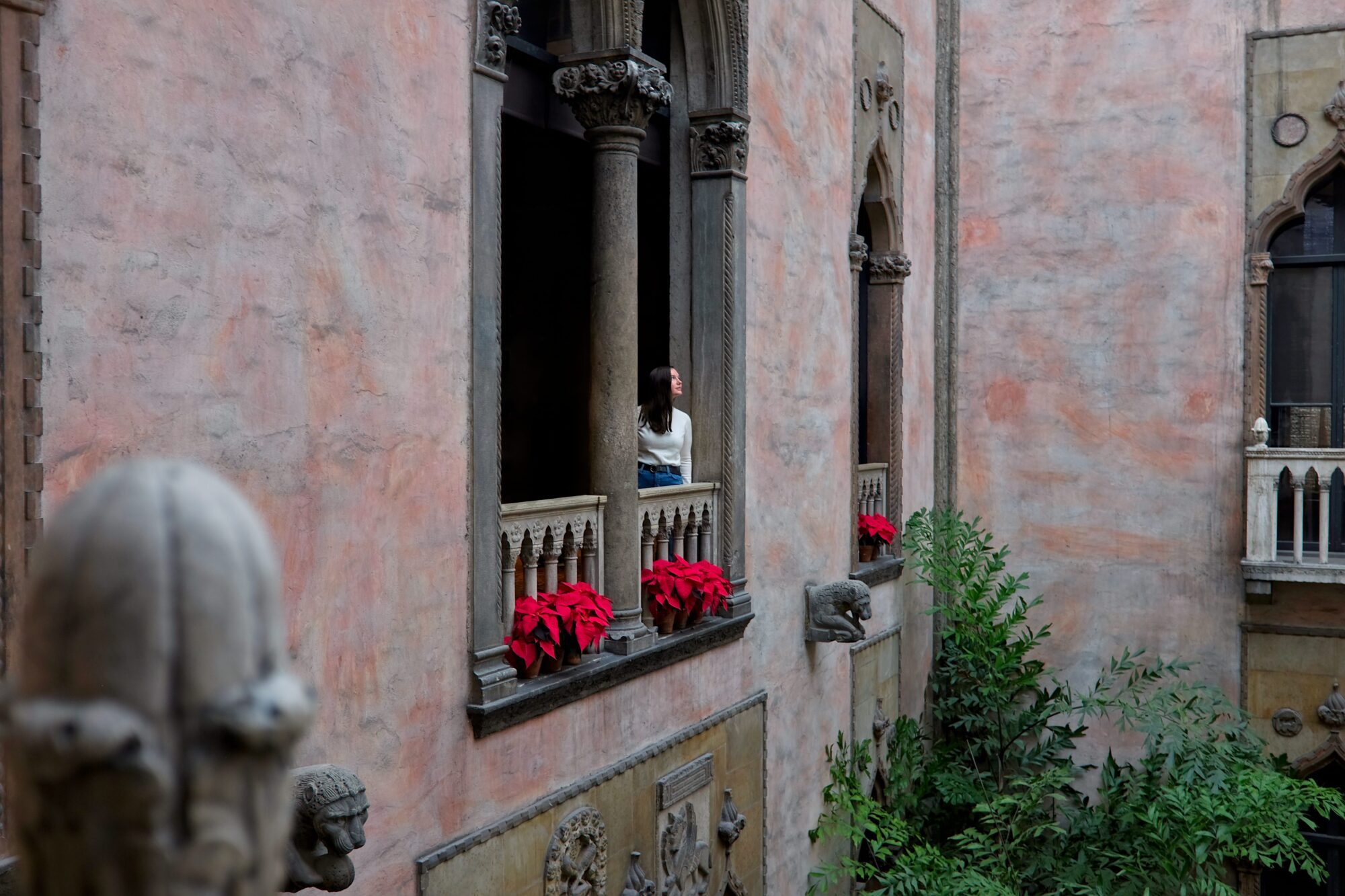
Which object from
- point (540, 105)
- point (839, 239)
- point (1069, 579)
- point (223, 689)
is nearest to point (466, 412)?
point (540, 105)

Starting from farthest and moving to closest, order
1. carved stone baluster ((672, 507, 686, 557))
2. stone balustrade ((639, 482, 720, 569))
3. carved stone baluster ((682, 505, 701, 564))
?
1. carved stone baluster ((682, 505, 701, 564))
2. carved stone baluster ((672, 507, 686, 557))
3. stone balustrade ((639, 482, 720, 569))

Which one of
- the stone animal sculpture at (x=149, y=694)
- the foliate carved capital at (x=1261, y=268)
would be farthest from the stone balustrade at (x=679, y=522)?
the foliate carved capital at (x=1261, y=268)

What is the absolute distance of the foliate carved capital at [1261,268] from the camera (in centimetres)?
927

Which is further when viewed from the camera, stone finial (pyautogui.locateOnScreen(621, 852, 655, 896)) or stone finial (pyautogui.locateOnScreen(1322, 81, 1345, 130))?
stone finial (pyautogui.locateOnScreen(1322, 81, 1345, 130))

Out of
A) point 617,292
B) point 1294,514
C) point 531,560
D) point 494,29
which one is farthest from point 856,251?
point 494,29

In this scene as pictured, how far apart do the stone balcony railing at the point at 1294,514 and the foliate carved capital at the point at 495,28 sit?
674 cm

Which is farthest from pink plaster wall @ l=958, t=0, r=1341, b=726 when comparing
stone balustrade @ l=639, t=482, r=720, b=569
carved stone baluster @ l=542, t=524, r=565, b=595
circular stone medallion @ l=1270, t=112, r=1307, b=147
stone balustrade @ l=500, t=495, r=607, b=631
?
carved stone baluster @ l=542, t=524, r=565, b=595

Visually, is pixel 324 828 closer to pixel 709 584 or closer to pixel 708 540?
pixel 709 584

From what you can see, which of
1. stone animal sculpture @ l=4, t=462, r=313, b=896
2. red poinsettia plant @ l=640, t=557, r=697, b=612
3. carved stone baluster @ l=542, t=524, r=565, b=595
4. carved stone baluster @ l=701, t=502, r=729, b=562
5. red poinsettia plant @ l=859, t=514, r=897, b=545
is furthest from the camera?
red poinsettia plant @ l=859, t=514, r=897, b=545

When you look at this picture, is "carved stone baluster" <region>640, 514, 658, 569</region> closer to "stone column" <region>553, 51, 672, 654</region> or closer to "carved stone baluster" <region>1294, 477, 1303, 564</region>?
"stone column" <region>553, 51, 672, 654</region>

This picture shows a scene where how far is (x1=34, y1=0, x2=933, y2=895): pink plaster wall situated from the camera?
294 cm

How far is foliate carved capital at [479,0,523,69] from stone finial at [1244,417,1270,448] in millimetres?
6612

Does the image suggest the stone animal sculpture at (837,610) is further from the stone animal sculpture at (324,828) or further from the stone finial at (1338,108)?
the stone finial at (1338,108)

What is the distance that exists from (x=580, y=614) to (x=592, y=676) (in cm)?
37
